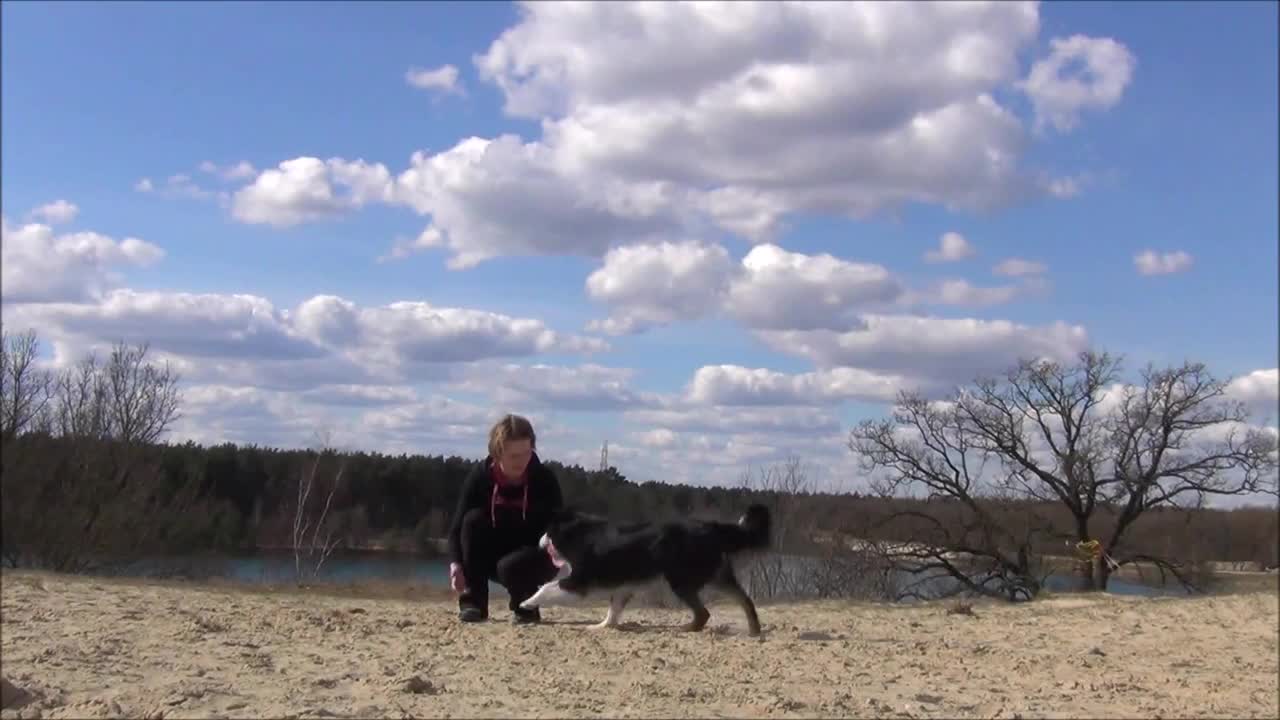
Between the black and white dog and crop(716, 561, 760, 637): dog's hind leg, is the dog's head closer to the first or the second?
the black and white dog

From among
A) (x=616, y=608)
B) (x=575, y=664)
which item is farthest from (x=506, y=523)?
(x=575, y=664)

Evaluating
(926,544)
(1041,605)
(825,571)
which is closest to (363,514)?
(825,571)

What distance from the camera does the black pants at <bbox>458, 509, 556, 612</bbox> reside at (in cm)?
791

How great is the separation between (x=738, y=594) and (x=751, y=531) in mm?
451

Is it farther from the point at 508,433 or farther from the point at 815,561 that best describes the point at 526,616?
the point at 815,561

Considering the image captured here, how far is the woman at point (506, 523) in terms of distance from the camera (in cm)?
784

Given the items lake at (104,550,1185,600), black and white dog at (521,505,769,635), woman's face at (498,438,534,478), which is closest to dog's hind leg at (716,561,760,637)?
black and white dog at (521,505,769,635)

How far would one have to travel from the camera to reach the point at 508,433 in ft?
25.5

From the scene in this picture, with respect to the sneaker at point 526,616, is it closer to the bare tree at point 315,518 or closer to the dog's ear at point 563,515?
the dog's ear at point 563,515

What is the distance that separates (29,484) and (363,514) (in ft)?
53.5

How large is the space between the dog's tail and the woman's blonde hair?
4.86 feet

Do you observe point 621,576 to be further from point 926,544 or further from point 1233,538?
point 926,544

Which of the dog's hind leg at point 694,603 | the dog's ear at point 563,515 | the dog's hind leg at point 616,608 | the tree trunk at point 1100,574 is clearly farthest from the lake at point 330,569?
the dog's hind leg at point 694,603

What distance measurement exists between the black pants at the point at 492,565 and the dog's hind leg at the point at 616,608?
0.53 meters
